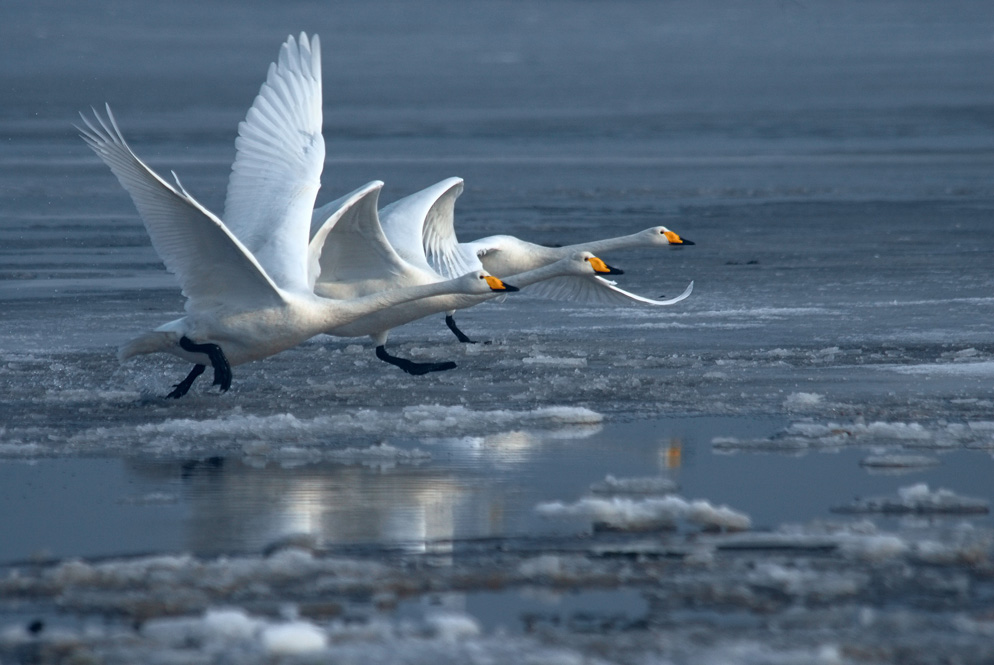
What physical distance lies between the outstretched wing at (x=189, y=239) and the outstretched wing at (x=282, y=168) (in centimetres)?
34

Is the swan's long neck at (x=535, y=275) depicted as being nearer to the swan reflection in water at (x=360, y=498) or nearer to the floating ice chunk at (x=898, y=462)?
the swan reflection in water at (x=360, y=498)

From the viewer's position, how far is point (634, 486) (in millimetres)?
6094

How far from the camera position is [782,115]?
30.0m

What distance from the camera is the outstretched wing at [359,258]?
9.41 m

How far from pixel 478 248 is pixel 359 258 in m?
1.37

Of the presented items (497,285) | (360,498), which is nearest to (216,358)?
(497,285)

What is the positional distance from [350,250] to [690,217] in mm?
6744

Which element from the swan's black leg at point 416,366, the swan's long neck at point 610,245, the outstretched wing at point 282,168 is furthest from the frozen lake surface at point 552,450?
the outstretched wing at point 282,168

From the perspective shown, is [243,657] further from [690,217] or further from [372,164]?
[372,164]

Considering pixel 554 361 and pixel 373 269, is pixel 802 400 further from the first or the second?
pixel 373 269

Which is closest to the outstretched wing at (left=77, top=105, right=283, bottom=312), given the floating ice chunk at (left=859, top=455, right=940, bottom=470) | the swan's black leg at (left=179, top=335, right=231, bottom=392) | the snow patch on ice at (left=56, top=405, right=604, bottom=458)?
the swan's black leg at (left=179, top=335, right=231, bottom=392)

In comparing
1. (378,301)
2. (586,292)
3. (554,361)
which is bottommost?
(554,361)

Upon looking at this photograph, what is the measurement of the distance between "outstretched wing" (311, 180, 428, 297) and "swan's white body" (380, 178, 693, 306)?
0.41 m

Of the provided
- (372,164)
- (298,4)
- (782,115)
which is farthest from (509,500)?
(298,4)
